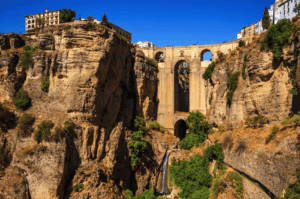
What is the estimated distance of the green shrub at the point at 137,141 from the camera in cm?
3212

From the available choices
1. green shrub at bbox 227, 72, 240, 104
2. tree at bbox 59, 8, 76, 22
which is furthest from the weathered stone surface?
tree at bbox 59, 8, 76, 22

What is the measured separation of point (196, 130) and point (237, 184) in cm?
1323

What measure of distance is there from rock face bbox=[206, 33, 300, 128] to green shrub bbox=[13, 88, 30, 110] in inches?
897

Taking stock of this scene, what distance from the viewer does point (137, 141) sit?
3266 centimetres

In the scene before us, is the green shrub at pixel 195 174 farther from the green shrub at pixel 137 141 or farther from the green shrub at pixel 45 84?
the green shrub at pixel 45 84

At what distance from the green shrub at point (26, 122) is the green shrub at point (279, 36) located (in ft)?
79.6

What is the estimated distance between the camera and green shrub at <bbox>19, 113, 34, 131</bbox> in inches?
941

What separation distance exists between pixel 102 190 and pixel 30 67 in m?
14.7

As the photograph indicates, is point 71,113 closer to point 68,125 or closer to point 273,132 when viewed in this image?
point 68,125

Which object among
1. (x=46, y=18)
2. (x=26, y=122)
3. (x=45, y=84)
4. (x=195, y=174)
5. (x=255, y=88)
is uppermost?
(x=46, y=18)

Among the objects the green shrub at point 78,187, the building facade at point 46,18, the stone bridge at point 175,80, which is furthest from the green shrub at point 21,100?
the building facade at point 46,18

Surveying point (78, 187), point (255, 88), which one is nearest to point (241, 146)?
point (255, 88)

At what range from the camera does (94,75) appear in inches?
1046

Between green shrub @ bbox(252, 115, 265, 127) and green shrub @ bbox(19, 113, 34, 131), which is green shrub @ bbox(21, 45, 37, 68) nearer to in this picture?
green shrub @ bbox(19, 113, 34, 131)
